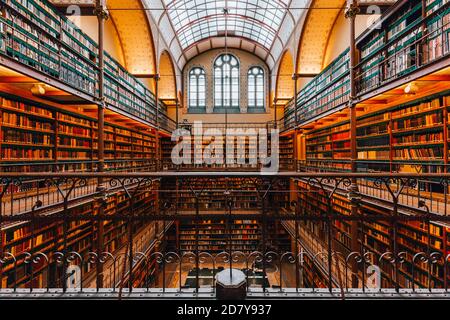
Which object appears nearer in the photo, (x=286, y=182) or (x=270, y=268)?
(x=270, y=268)

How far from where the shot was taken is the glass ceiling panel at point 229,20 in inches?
509

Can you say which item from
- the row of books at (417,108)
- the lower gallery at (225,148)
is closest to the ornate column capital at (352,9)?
the lower gallery at (225,148)

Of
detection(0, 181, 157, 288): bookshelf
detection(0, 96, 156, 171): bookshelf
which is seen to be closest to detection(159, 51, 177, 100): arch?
detection(0, 96, 156, 171): bookshelf

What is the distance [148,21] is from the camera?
9750 millimetres

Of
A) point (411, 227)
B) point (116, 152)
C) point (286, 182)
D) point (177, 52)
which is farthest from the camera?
point (177, 52)

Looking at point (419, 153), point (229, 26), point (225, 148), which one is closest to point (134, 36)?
point (225, 148)

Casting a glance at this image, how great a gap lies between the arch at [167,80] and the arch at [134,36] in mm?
2734

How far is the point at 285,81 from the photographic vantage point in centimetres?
1476

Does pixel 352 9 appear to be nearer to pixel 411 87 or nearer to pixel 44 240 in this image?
pixel 411 87

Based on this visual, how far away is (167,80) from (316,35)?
307 inches

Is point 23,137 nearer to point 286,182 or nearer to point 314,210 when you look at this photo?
point 314,210

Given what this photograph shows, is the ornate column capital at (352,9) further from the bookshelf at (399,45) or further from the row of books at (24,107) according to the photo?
the row of books at (24,107)
